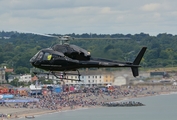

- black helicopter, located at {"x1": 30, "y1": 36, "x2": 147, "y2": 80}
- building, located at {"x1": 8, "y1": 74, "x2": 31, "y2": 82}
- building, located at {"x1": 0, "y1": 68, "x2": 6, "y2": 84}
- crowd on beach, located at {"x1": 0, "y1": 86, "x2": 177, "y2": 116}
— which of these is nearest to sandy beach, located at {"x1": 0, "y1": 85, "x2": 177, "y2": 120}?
crowd on beach, located at {"x1": 0, "y1": 86, "x2": 177, "y2": 116}

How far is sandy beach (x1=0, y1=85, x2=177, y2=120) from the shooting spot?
6988cm

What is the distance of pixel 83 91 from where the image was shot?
93.9 meters

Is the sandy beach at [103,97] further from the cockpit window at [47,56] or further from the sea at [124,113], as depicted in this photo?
the cockpit window at [47,56]

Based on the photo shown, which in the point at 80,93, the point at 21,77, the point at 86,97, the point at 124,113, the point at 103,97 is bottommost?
the point at 124,113

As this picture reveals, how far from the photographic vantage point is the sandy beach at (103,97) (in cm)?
6988

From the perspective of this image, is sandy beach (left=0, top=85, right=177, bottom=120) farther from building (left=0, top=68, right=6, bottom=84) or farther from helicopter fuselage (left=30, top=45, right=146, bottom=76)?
helicopter fuselage (left=30, top=45, right=146, bottom=76)

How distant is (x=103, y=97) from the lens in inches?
3568

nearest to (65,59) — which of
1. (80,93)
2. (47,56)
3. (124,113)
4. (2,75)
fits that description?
(47,56)

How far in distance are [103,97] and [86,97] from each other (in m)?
3.62

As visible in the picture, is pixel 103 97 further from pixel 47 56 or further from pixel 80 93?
pixel 47 56

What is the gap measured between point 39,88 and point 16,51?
1916 inches

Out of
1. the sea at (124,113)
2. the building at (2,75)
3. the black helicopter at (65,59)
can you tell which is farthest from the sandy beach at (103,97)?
the black helicopter at (65,59)

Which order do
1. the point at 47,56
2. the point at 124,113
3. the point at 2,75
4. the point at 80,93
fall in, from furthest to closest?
the point at 2,75, the point at 80,93, the point at 124,113, the point at 47,56

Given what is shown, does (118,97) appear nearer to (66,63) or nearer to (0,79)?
(0,79)
